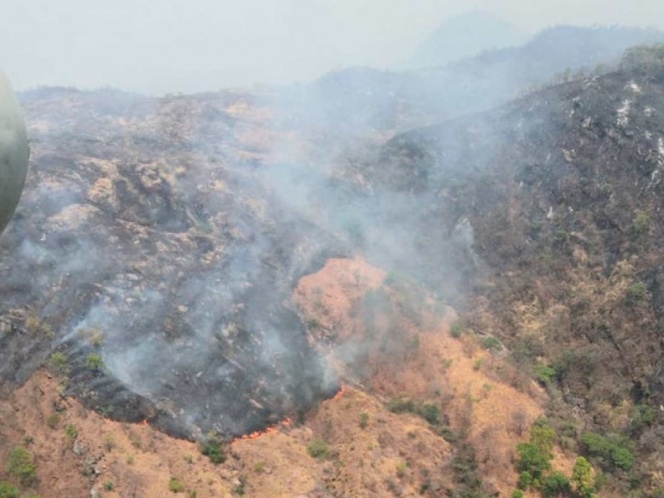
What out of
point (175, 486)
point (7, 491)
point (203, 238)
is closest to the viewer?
point (7, 491)

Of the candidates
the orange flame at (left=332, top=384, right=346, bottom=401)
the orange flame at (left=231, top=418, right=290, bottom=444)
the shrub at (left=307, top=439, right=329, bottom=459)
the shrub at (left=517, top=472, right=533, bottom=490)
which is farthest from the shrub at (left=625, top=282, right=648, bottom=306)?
the orange flame at (left=231, top=418, right=290, bottom=444)

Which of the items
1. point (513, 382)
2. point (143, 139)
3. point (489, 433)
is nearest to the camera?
point (489, 433)

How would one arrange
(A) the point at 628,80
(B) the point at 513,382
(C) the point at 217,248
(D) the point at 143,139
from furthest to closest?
(D) the point at 143,139 < (A) the point at 628,80 < (C) the point at 217,248 < (B) the point at 513,382

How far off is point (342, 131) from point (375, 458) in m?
28.1

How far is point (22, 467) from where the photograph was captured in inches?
550

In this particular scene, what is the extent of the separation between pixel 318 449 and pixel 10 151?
14709 mm

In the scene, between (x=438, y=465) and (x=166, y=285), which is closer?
(x=438, y=465)

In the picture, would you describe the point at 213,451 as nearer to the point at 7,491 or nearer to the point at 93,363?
the point at 93,363

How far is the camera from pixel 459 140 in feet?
111

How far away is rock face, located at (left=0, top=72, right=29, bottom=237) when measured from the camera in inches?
152

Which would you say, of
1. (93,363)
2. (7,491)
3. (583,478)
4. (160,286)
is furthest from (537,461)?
(7,491)

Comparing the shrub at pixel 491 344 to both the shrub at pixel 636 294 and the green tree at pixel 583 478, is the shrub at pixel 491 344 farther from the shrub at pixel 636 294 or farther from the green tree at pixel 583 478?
the green tree at pixel 583 478

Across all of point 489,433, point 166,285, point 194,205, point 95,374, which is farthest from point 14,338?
point 489,433

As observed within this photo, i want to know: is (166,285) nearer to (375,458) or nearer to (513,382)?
(375,458)
